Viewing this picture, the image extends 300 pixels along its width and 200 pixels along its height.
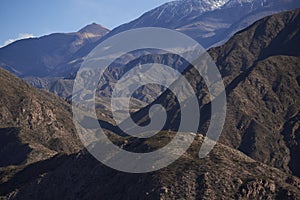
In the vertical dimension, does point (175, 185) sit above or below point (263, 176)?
above

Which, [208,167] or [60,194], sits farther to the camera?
[60,194]

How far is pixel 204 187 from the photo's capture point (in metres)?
116

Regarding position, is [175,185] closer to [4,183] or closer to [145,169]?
[145,169]

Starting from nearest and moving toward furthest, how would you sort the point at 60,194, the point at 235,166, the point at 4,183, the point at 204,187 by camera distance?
the point at 204,187 < the point at 235,166 < the point at 60,194 < the point at 4,183

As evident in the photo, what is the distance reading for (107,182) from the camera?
5241 inches

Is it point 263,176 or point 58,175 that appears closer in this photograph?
point 263,176

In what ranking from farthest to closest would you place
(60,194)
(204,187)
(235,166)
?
(60,194) < (235,166) < (204,187)

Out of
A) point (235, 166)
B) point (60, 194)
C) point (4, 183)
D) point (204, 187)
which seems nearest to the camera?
point (204, 187)

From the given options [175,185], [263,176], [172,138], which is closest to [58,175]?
[172,138]

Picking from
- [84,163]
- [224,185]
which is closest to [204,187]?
[224,185]

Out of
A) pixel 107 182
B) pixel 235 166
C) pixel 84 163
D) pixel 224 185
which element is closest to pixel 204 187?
pixel 224 185

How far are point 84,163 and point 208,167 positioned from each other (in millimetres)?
42876

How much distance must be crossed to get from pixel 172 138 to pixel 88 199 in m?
30.0

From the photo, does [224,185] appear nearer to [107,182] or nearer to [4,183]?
[107,182]
